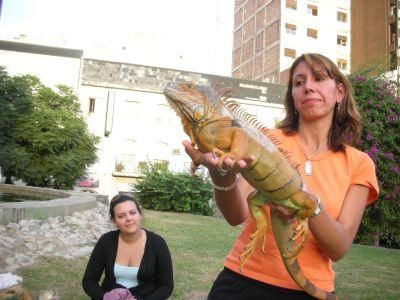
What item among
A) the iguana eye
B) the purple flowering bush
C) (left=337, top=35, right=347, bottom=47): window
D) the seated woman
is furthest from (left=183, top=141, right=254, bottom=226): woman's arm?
(left=337, top=35, right=347, bottom=47): window

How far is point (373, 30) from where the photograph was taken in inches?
1436

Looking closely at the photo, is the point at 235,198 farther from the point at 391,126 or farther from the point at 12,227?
the point at 391,126

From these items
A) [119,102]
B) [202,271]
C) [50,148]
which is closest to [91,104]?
[119,102]

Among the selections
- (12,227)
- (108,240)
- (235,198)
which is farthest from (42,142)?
(235,198)

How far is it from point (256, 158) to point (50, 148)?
16379 millimetres

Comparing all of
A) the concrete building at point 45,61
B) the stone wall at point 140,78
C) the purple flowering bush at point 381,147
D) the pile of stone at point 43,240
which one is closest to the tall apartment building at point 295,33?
the stone wall at point 140,78

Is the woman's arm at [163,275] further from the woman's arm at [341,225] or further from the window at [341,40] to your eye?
the window at [341,40]

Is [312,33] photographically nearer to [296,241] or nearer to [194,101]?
[194,101]

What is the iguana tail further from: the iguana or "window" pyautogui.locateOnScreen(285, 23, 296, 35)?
"window" pyautogui.locateOnScreen(285, 23, 296, 35)

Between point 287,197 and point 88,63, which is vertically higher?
point 88,63

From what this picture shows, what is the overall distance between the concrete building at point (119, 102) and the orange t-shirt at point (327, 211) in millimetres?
23149

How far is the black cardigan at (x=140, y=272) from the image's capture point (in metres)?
3.45

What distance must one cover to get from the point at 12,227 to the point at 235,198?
17.3 ft

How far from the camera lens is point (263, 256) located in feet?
5.88
